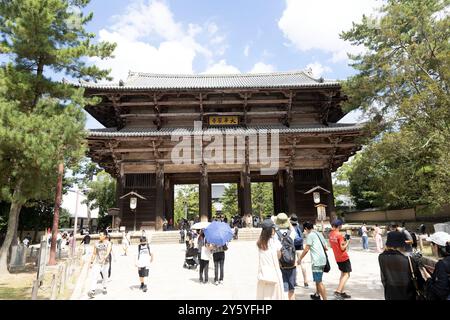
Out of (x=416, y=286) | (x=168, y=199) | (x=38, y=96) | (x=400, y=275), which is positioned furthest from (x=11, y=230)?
(x=168, y=199)

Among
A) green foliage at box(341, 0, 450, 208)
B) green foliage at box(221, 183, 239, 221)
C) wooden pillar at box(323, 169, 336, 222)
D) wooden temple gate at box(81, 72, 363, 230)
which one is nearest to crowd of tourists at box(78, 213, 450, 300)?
green foliage at box(341, 0, 450, 208)

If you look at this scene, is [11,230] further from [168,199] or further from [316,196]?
[316,196]

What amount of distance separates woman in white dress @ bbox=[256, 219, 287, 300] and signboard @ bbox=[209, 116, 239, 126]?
17.4 m

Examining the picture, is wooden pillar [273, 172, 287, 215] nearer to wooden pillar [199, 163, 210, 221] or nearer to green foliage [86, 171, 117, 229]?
wooden pillar [199, 163, 210, 221]

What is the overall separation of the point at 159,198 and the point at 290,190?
8.80m

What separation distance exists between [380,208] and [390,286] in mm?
31206

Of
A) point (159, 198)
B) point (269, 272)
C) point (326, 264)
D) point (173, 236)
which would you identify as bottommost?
point (173, 236)

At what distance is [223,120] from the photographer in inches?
864

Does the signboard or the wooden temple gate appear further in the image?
the signboard

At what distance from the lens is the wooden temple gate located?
→ 20.2m

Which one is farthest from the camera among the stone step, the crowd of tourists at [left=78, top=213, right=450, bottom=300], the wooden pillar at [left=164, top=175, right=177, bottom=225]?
the wooden pillar at [left=164, top=175, right=177, bottom=225]

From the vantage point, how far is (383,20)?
1283 centimetres
